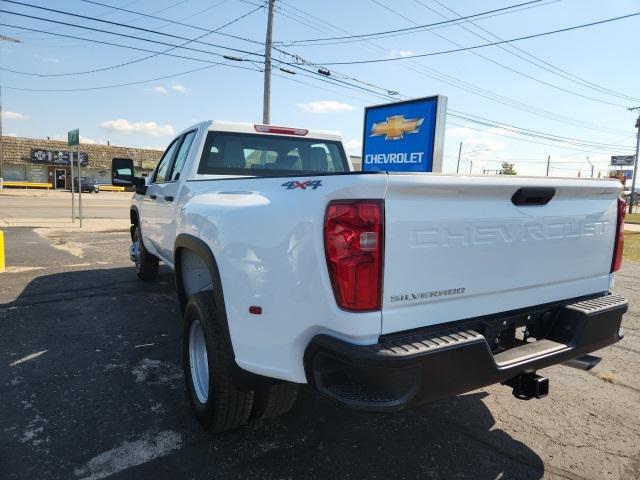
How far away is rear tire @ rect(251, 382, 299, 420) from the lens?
2.67m

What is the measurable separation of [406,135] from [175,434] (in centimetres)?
465

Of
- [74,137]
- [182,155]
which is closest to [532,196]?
[182,155]

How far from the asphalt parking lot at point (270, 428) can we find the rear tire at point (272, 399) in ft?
0.66

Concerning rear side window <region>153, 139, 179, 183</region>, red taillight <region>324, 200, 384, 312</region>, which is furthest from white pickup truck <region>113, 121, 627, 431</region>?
rear side window <region>153, 139, 179, 183</region>

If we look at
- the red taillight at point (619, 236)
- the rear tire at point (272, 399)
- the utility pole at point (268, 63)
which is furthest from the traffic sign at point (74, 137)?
the red taillight at point (619, 236)

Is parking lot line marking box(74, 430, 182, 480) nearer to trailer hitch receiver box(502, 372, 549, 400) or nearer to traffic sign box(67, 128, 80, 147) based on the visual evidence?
trailer hitch receiver box(502, 372, 549, 400)

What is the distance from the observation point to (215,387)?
262 centimetres

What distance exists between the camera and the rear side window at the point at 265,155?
430 centimetres

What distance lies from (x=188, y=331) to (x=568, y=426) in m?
2.61

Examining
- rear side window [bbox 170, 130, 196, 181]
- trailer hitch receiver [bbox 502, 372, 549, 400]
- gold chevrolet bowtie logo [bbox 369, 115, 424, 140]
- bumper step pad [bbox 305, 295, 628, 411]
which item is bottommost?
trailer hitch receiver [bbox 502, 372, 549, 400]

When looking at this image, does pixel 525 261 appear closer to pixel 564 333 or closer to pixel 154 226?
pixel 564 333

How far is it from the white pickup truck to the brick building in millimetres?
46291

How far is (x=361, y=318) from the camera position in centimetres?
189

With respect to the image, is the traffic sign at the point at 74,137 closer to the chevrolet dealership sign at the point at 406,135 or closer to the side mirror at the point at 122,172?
the side mirror at the point at 122,172
